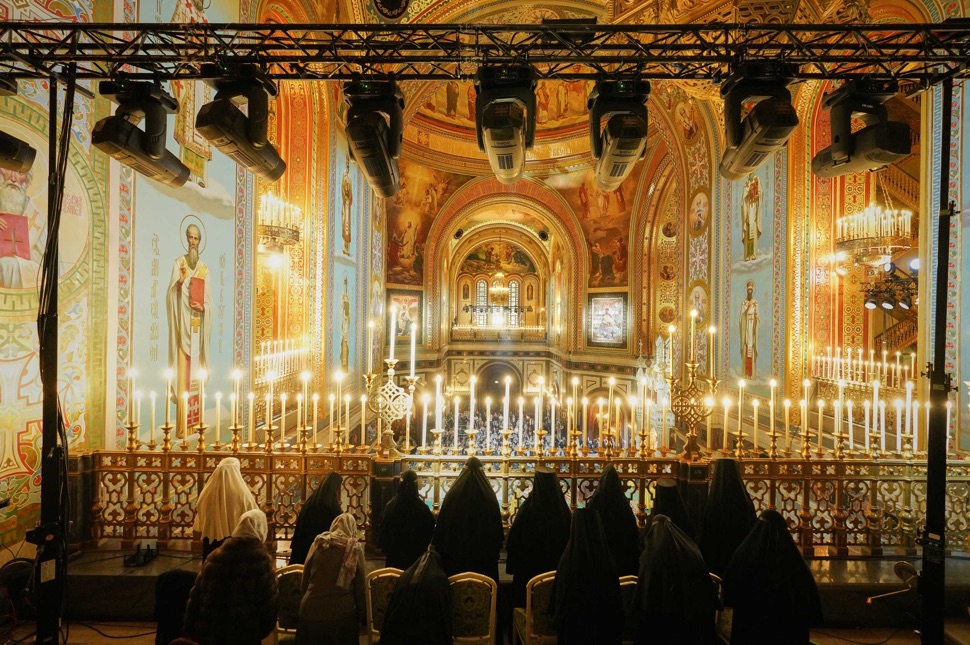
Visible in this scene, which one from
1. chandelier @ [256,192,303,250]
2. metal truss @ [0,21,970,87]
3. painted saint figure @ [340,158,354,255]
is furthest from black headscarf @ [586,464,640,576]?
painted saint figure @ [340,158,354,255]

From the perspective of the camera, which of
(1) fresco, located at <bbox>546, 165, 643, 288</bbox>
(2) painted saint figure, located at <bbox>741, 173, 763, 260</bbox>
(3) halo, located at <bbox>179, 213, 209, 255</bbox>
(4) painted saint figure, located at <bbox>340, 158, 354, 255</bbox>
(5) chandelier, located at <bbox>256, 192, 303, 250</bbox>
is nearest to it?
(3) halo, located at <bbox>179, 213, 209, 255</bbox>

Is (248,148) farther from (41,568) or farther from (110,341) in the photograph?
(41,568)

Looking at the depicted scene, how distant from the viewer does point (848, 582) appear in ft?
12.3

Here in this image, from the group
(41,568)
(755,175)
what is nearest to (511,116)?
(41,568)

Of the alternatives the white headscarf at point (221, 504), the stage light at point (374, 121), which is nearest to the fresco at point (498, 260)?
the stage light at point (374, 121)

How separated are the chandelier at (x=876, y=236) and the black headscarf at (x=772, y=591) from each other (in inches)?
234

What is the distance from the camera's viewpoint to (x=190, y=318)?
5.13 meters

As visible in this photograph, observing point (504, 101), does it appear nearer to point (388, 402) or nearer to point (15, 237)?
point (388, 402)

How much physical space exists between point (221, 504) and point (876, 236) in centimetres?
938

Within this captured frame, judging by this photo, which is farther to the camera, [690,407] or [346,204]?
[346,204]

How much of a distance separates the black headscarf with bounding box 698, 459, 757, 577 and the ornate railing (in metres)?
0.41

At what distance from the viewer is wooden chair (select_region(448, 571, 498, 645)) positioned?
316cm

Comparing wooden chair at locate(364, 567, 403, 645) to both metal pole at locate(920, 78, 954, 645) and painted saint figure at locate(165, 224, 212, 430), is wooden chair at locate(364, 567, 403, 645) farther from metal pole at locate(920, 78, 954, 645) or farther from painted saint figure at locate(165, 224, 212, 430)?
metal pole at locate(920, 78, 954, 645)

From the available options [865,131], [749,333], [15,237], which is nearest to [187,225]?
[15,237]
